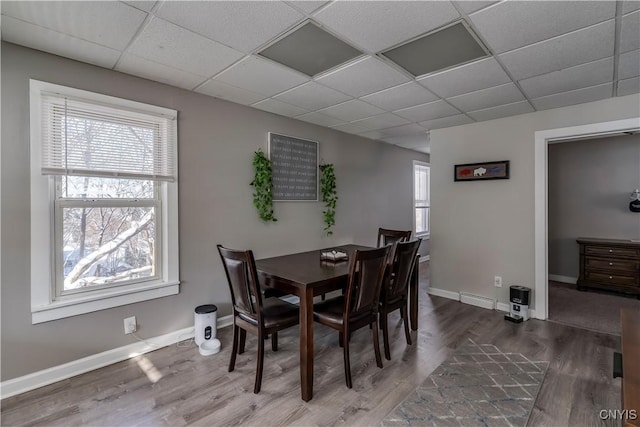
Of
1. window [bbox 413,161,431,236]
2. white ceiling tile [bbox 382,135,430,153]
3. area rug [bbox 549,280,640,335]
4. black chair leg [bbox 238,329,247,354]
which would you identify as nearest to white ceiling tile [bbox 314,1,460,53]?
black chair leg [bbox 238,329,247,354]

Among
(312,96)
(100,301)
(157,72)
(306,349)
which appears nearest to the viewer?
(306,349)

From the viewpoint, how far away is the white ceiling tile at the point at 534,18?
1.63 meters

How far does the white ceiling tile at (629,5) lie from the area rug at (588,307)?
9.47 ft

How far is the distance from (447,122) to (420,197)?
2734 millimetres

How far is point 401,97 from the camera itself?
299 cm

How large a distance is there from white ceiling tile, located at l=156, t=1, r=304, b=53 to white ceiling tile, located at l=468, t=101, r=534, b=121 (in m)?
2.58

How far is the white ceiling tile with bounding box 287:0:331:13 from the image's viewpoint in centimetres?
162

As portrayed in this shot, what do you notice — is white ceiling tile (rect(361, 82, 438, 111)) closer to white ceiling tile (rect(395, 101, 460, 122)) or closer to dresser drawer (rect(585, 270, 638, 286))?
white ceiling tile (rect(395, 101, 460, 122))

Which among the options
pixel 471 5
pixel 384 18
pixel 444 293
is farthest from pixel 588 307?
pixel 384 18

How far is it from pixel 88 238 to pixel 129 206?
1.23 feet

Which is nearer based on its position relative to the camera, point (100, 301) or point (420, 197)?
point (100, 301)

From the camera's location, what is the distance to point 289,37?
77.0 inches

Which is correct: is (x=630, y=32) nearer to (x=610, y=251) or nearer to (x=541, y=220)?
(x=541, y=220)

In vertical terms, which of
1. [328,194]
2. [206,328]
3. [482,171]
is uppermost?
[482,171]
